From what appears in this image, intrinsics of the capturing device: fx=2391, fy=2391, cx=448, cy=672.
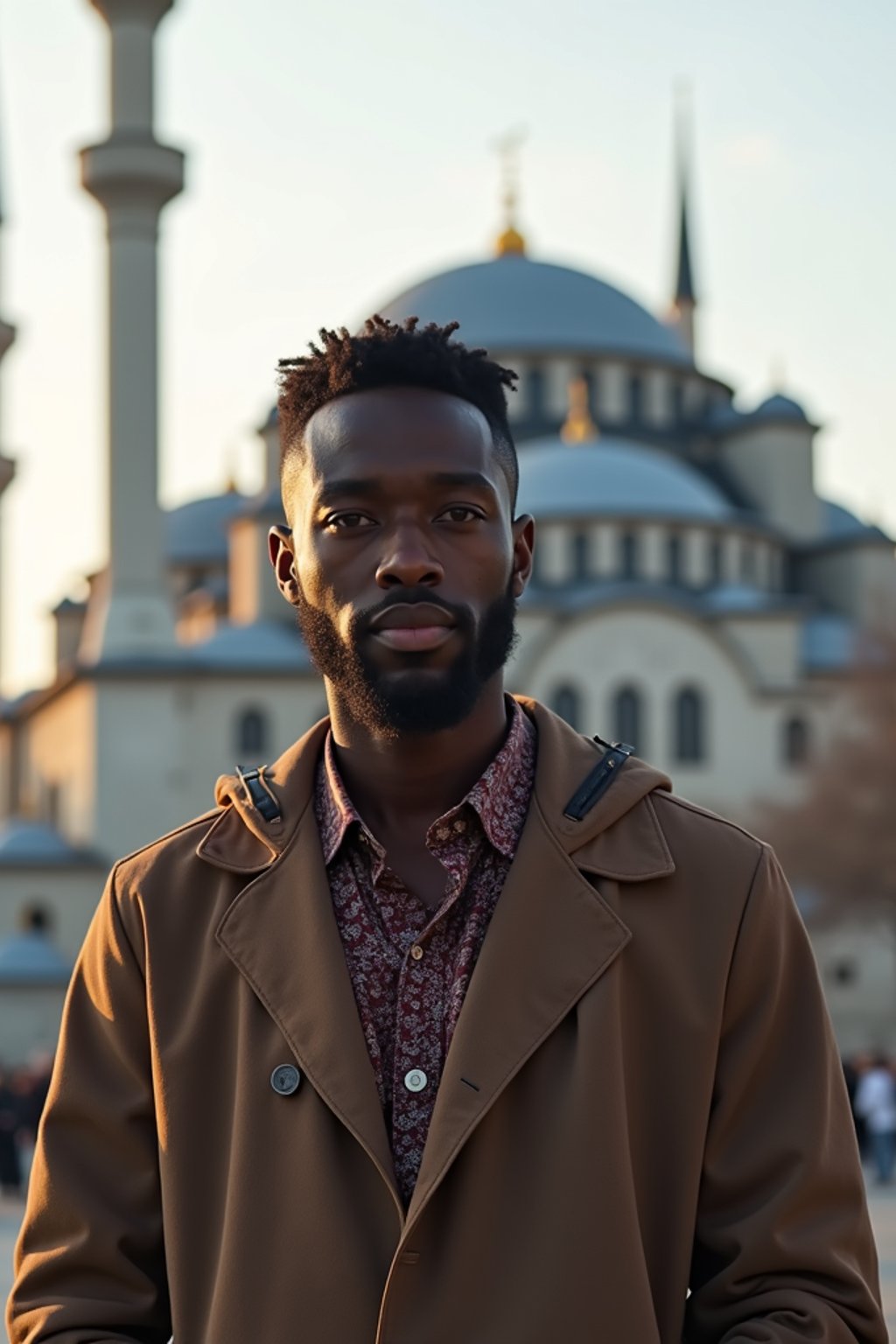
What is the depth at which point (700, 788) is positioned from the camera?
143 ft

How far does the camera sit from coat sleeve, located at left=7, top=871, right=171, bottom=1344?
8.13 ft

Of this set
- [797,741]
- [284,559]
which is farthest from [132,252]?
[284,559]

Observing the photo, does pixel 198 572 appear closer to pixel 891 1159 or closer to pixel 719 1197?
pixel 891 1159

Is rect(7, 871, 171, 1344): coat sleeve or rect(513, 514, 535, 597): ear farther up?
rect(513, 514, 535, 597): ear

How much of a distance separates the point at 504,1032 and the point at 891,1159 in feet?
60.6

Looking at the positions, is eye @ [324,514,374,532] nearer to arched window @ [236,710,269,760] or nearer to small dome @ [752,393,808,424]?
arched window @ [236,710,269,760]

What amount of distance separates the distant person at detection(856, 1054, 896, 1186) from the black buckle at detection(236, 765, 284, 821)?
1635 cm

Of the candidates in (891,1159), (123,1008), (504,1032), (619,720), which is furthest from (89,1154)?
(619,720)

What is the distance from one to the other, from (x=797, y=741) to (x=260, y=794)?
1695 inches

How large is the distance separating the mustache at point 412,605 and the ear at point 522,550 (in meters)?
0.14

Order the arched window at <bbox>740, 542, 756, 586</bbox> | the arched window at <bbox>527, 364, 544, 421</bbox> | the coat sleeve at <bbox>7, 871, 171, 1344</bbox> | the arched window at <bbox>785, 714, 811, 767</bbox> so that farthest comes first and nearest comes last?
the arched window at <bbox>527, 364, 544, 421</bbox>, the arched window at <bbox>740, 542, 756, 586</bbox>, the arched window at <bbox>785, 714, 811, 767</bbox>, the coat sleeve at <bbox>7, 871, 171, 1344</bbox>

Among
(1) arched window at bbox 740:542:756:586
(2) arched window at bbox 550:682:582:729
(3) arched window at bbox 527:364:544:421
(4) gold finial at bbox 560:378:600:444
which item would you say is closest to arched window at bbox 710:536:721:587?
(1) arched window at bbox 740:542:756:586

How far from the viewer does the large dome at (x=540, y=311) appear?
54781mm

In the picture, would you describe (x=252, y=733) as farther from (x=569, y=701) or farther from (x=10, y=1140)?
(x=10, y=1140)
